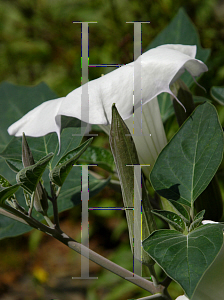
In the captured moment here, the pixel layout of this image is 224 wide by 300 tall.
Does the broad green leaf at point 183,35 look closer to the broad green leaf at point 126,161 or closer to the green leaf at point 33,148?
the green leaf at point 33,148

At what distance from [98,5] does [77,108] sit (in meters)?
1.24

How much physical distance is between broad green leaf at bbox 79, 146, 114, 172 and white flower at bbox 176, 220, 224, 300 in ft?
0.81

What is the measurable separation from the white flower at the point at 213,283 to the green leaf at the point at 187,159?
0.20 feet

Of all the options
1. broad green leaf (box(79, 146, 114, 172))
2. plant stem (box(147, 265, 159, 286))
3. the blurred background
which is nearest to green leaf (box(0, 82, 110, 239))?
broad green leaf (box(79, 146, 114, 172))

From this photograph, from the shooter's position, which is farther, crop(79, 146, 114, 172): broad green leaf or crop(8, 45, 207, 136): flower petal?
crop(79, 146, 114, 172): broad green leaf

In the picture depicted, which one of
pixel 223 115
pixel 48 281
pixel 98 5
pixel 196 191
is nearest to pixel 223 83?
pixel 223 115

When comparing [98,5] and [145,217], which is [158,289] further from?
[98,5]

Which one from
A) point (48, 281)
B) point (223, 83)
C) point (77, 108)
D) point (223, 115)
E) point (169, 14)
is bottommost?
point (48, 281)

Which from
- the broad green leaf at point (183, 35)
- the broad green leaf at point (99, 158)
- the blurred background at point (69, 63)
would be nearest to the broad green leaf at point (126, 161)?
the broad green leaf at point (99, 158)

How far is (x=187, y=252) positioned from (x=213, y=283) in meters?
0.05

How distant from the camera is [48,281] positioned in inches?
56.8

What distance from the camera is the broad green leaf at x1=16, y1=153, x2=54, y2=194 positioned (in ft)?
0.82

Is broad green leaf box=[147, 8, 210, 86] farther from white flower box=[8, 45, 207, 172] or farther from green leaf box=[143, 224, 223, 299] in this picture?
green leaf box=[143, 224, 223, 299]

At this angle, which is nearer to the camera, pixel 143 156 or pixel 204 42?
pixel 143 156
